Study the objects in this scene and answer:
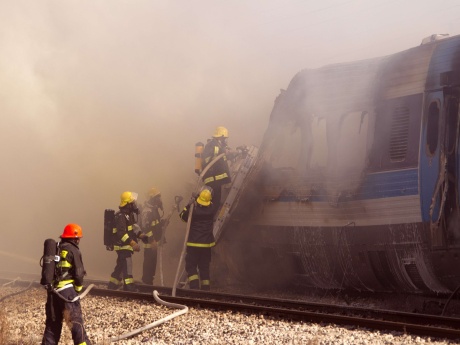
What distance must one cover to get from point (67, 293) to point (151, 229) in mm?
6808

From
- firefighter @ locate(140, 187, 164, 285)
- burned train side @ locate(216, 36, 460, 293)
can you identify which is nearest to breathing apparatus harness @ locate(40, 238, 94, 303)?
burned train side @ locate(216, 36, 460, 293)

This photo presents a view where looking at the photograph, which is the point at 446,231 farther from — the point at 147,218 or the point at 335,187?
the point at 147,218

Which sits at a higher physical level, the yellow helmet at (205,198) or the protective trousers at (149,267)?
the yellow helmet at (205,198)

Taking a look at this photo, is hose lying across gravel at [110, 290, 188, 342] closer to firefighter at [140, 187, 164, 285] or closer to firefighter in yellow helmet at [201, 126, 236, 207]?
firefighter in yellow helmet at [201, 126, 236, 207]

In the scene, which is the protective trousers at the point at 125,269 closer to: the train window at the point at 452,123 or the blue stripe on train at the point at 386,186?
the blue stripe on train at the point at 386,186

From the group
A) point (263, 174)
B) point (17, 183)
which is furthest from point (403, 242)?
point (17, 183)

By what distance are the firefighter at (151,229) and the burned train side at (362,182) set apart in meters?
2.18

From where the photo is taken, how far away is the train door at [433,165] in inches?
358

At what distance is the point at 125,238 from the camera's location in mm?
12180

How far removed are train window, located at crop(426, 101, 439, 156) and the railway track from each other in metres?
2.16

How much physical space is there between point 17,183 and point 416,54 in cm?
1714

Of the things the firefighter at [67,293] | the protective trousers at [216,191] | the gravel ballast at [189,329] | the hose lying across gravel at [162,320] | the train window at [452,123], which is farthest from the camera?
the protective trousers at [216,191]

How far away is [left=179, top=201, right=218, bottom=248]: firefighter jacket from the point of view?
12367 millimetres

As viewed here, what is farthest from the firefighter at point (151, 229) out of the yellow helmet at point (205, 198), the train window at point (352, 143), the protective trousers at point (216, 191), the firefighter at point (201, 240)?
the train window at point (352, 143)
